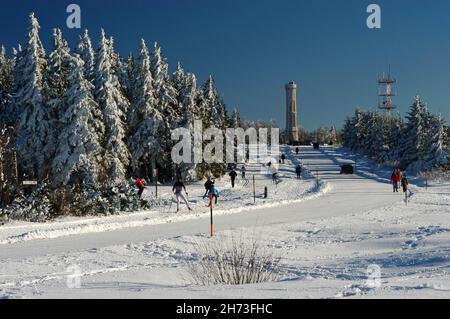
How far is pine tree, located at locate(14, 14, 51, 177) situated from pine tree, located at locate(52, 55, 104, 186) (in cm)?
274

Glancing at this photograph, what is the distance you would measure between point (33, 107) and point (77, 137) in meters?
5.78

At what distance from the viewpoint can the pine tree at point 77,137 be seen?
3666 cm

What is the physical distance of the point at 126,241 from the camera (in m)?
16.5

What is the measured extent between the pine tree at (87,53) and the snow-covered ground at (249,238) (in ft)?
72.8

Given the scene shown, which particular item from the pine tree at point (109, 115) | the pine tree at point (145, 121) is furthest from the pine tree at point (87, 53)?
the pine tree at point (145, 121)

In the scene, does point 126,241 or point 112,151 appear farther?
point 112,151

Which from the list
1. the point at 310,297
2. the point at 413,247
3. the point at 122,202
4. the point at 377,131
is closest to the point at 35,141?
the point at 122,202

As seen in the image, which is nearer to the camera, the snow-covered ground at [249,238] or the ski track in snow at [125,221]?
the snow-covered ground at [249,238]

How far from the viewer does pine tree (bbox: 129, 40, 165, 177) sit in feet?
153

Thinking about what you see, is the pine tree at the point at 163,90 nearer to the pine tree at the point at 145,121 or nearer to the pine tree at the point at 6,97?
the pine tree at the point at 145,121

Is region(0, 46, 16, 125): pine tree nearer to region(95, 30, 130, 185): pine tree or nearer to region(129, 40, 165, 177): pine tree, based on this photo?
region(95, 30, 130, 185): pine tree

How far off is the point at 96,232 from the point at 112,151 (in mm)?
23197

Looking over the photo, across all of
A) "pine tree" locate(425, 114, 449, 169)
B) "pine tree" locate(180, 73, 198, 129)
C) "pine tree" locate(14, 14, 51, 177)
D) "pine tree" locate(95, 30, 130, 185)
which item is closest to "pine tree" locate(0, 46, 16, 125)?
"pine tree" locate(14, 14, 51, 177)

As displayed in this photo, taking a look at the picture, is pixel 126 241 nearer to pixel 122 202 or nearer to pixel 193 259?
pixel 193 259
